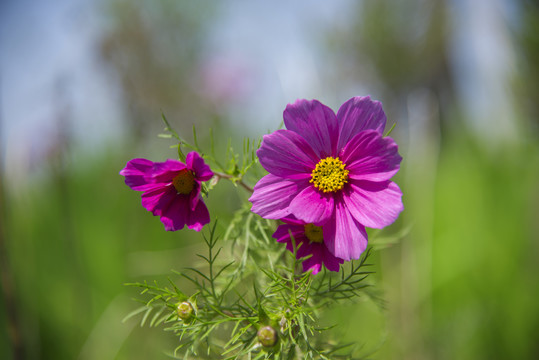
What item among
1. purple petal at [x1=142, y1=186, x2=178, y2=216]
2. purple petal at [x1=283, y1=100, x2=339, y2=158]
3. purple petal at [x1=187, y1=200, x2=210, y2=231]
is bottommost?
purple petal at [x1=187, y1=200, x2=210, y2=231]

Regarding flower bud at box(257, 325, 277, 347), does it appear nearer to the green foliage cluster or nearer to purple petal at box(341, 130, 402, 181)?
the green foliage cluster

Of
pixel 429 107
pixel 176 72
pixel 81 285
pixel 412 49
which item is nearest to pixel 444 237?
pixel 429 107

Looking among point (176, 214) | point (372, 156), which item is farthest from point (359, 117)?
point (176, 214)

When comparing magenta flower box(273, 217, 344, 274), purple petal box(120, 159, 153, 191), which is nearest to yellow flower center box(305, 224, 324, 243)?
magenta flower box(273, 217, 344, 274)

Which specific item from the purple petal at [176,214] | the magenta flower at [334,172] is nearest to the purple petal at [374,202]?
the magenta flower at [334,172]

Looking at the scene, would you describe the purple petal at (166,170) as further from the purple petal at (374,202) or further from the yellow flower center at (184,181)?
the purple petal at (374,202)
